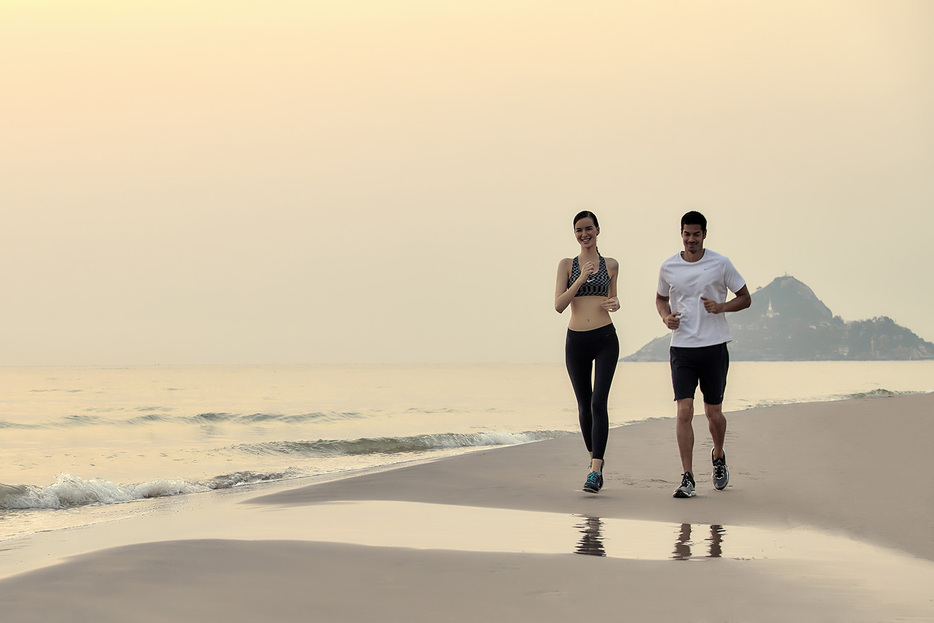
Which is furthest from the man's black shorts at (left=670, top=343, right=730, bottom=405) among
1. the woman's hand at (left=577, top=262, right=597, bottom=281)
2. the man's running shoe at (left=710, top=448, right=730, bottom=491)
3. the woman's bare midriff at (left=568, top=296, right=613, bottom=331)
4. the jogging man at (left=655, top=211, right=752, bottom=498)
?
the woman's hand at (left=577, top=262, right=597, bottom=281)

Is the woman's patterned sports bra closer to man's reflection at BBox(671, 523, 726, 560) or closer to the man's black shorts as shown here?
the man's black shorts

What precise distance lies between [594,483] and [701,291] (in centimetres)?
165

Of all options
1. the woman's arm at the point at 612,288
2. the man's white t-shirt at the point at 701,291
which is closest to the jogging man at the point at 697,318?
the man's white t-shirt at the point at 701,291

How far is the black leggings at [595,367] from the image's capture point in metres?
5.98

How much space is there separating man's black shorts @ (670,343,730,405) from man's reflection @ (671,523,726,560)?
151 centimetres

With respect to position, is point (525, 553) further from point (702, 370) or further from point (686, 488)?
point (702, 370)

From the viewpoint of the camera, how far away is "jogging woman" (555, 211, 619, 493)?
5.98 metres

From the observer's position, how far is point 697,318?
18.9 feet

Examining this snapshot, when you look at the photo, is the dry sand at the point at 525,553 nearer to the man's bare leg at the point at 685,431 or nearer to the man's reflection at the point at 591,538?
the man's reflection at the point at 591,538

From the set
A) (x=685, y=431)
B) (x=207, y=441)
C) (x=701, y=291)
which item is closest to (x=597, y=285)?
(x=701, y=291)

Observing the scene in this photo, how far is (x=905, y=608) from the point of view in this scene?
2723 millimetres

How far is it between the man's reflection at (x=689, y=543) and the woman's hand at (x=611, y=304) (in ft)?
6.07

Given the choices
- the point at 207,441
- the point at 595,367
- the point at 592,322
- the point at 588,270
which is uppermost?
the point at 588,270

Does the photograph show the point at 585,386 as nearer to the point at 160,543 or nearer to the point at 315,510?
the point at 315,510
